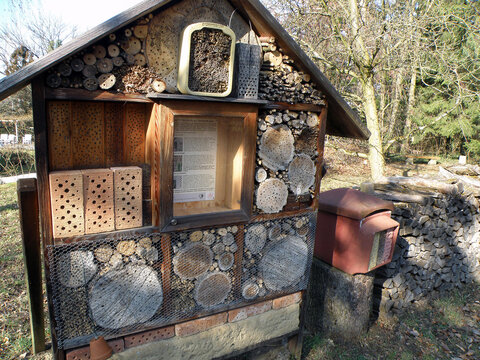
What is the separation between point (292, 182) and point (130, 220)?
1639 millimetres

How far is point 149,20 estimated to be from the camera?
8.61 feet

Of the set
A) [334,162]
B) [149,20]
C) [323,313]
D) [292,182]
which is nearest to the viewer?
[149,20]

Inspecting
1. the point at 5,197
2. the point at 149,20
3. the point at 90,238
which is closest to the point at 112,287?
the point at 90,238

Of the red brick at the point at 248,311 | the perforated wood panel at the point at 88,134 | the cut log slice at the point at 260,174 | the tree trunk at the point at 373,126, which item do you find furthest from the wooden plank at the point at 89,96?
the tree trunk at the point at 373,126

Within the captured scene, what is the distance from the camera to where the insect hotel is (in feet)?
8.45

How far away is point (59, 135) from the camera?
2.61 meters

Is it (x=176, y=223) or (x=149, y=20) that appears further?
(x=176, y=223)

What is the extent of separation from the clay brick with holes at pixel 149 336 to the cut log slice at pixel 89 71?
2109 mm

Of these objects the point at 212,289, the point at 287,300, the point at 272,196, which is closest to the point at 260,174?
the point at 272,196

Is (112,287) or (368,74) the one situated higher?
(368,74)

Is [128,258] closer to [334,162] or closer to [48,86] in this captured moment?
[48,86]

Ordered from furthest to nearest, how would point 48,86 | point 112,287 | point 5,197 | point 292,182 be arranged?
point 5,197
point 292,182
point 112,287
point 48,86

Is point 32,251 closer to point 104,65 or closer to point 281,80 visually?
point 104,65

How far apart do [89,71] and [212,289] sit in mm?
2117
